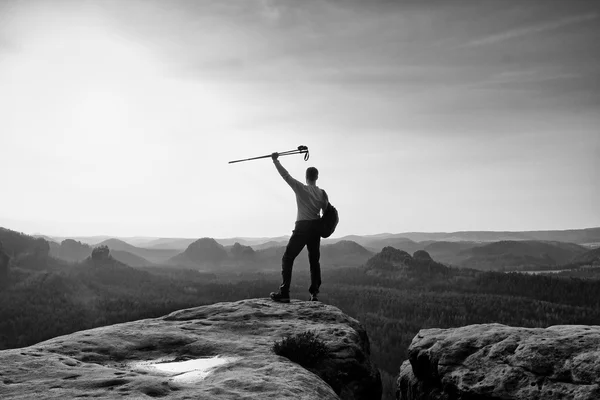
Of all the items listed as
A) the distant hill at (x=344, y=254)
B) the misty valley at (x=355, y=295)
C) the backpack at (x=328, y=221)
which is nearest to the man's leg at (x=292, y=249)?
the backpack at (x=328, y=221)

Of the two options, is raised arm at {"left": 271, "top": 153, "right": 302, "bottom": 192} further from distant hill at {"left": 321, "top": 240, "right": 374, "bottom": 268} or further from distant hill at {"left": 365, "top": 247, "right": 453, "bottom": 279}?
distant hill at {"left": 321, "top": 240, "right": 374, "bottom": 268}

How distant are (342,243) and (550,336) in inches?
6122

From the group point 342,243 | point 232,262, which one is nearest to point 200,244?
point 232,262

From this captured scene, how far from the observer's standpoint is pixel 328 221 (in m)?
11.3

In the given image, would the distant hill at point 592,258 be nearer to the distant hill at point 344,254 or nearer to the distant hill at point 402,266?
the distant hill at point 402,266

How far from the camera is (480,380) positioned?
6758mm

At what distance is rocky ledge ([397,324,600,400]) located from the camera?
5773 millimetres

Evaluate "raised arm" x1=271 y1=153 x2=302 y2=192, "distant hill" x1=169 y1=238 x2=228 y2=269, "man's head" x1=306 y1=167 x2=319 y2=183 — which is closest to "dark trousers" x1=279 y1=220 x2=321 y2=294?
"raised arm" x1=271 y1=153 x2=302 y2=192

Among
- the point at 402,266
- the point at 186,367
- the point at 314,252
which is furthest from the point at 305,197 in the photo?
the point at 402,266

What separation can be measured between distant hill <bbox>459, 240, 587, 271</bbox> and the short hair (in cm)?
12687

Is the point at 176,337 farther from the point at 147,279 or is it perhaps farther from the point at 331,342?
the point at 147,279

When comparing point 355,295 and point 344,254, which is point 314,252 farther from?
point 344,254

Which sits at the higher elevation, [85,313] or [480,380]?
[480,380]

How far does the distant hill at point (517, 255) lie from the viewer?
128 m
